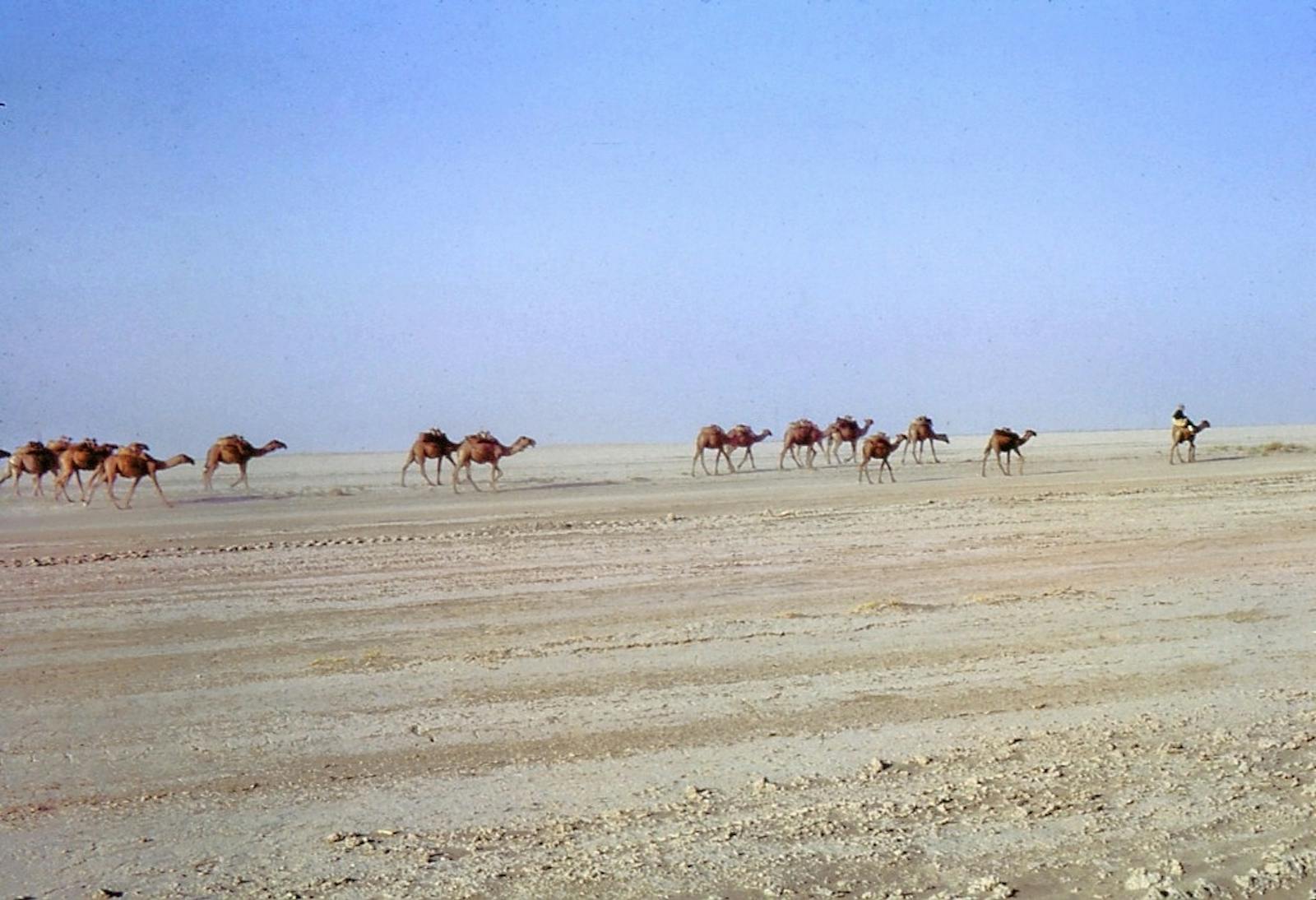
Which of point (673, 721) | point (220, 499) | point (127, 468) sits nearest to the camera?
point (673, 721)

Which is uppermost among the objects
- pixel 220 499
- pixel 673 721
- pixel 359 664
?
pixel 220 499

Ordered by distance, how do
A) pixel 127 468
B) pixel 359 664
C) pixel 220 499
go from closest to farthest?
pixel 359 664, pixel 127 468, pixel 220 499

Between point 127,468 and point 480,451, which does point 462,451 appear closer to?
point 480,451

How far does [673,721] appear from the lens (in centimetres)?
923

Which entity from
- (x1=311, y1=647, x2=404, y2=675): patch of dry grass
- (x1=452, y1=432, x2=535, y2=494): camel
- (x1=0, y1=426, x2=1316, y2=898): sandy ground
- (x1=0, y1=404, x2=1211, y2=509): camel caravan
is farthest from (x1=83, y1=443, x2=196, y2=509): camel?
(x1=311, y1=647, x2=404, y2=675): patch of dry grass

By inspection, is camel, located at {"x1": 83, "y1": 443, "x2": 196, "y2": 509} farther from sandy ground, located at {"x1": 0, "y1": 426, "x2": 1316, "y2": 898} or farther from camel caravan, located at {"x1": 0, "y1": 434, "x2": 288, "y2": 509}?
sandy ground, located at {"x1": 0, "y1": 426, "x2": 1316, "y2": 898}

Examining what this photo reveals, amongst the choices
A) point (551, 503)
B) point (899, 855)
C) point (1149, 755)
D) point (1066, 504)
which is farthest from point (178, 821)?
point (551, 503)

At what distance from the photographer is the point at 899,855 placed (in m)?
6.55

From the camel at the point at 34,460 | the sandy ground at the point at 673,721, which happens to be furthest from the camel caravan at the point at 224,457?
the sandy ground at the point at 673,721

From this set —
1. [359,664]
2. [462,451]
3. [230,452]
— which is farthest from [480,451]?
[359,664]

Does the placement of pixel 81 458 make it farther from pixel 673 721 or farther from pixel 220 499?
pixel 673 721

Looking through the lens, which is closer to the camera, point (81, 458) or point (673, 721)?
point (673, 721)

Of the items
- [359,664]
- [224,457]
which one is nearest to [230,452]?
[224,457]

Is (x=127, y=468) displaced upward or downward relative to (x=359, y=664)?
upward
